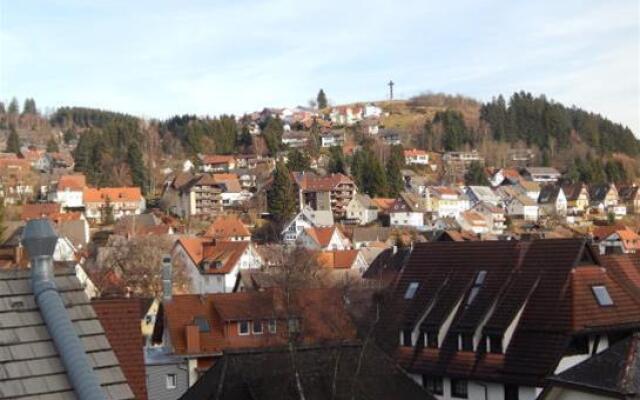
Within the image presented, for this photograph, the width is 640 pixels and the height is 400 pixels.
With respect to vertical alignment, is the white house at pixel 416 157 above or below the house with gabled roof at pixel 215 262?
above

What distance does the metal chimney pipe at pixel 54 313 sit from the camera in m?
5.32

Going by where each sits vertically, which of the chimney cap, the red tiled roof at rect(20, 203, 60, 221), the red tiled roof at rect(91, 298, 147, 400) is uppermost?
the chimney cap

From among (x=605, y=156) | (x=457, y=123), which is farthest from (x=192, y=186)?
(x=605, y=156)

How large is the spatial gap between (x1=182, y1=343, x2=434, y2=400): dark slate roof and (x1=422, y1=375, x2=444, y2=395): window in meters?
4.38

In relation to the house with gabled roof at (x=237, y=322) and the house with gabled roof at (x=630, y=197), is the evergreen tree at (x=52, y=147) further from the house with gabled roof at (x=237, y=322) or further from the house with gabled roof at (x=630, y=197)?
the house with gabled roof at (x=237, y=322)

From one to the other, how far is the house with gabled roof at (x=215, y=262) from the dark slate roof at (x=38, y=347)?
56.9m

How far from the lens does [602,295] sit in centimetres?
2264

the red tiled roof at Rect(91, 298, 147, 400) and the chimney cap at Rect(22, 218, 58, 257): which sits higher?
the chimney cap at Rect(22, 218, 58, 257)

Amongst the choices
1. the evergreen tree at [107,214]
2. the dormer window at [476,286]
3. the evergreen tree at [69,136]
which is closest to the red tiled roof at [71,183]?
the evergreen tree at [107,214]

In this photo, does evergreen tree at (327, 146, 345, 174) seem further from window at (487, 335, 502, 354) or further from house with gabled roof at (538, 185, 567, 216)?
window at (487, 335, 502, 354)

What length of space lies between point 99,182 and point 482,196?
2212 inches

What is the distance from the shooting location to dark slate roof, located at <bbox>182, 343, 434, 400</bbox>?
17.9m

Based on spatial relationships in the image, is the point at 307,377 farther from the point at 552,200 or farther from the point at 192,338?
the point at 552,200

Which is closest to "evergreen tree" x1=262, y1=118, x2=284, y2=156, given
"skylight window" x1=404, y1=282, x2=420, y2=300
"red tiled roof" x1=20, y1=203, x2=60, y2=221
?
"red tiled roof" x1=20, y1=203, x2=60, y2=221
